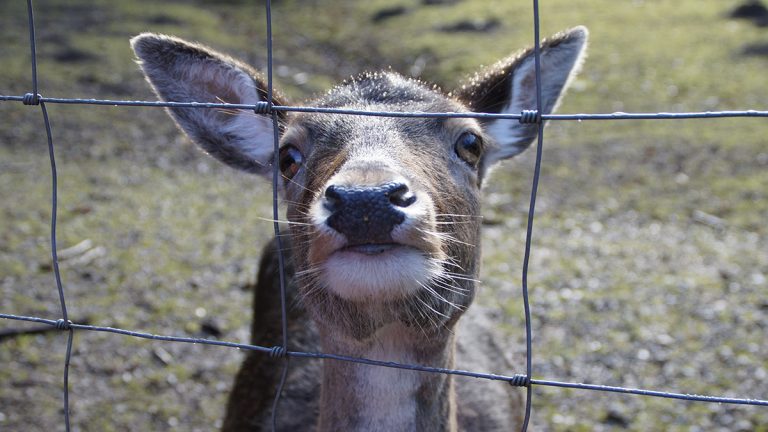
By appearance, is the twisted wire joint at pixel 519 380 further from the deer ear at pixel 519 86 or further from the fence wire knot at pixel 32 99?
the fence wire knot at pixel 32 99

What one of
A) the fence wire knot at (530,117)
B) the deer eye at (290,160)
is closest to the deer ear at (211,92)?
the deer eye at (290,160)

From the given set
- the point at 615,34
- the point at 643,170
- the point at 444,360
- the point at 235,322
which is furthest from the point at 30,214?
the point at 615,34

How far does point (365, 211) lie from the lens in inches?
83.2

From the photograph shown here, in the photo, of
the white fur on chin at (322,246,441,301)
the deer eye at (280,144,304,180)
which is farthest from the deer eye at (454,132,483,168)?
the white fur on chin at (322,246,441,301)

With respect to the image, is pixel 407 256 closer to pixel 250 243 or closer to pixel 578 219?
pixel 250 243

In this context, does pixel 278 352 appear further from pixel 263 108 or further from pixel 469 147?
pixel 469 147

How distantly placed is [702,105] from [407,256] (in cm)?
975

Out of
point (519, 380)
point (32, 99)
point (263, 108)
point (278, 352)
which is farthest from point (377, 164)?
point (32, 99)

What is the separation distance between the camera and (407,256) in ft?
7.27

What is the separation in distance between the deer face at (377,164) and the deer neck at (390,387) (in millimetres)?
167

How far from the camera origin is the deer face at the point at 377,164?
7.19 feet

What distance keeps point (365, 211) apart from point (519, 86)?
4.95 feet

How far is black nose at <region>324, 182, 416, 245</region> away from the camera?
6.95 ft

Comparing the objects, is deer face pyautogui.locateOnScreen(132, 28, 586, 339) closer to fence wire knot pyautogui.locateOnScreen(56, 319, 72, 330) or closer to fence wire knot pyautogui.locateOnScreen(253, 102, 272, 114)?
fence wire knot pyautogui.locateOnScreen(253, 102, 272, 114)
